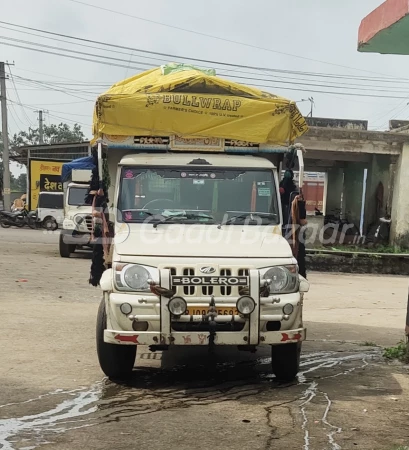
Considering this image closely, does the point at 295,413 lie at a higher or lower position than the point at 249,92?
lower

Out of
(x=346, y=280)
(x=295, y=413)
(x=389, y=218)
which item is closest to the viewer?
(x=295, y=413)

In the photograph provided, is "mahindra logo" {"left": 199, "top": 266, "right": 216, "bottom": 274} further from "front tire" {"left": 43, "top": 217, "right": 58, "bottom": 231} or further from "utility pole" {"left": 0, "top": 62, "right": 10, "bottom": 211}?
"utility pole" {"left": 0, "top": 62, "right": 10, "bottom": 211}

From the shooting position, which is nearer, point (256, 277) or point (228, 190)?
point (256, 277)

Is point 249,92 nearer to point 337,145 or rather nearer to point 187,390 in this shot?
point 187,390

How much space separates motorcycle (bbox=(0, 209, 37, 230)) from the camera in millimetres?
30292

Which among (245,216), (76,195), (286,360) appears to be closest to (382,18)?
(245,216)

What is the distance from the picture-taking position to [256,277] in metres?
5.19

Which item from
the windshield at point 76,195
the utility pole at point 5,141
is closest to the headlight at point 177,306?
the windshield at point 76,195

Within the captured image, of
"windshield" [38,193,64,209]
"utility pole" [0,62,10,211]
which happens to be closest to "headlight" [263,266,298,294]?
"windshield" [38,193,64,209]

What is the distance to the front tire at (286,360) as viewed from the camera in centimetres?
561

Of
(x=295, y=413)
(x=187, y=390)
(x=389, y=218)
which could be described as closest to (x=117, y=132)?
(x=187, y=390)

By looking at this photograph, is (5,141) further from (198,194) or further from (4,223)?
(198,194)

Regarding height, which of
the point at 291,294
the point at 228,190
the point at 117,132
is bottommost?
the point at 291,294

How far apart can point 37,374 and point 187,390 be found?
1.58 m
